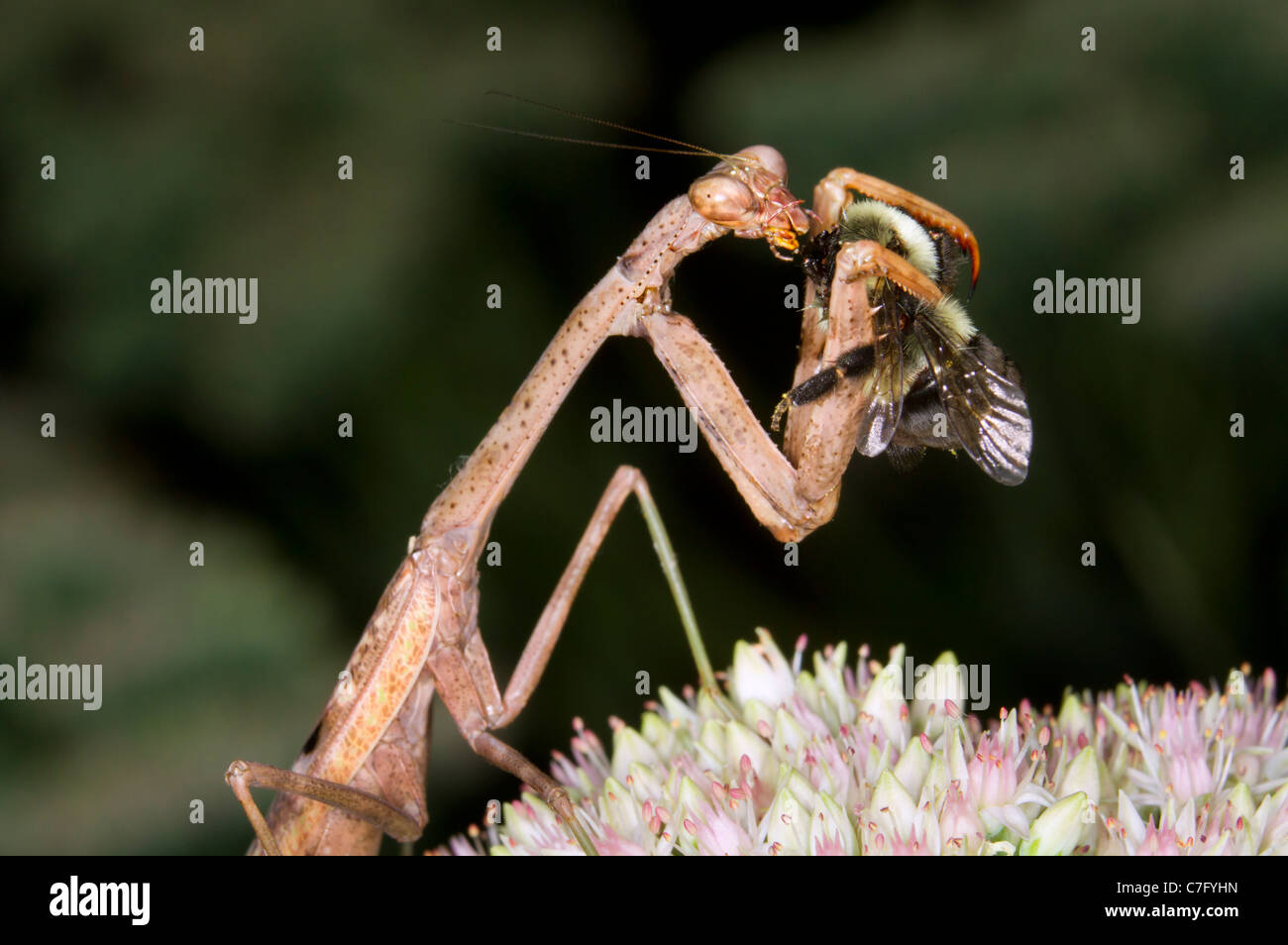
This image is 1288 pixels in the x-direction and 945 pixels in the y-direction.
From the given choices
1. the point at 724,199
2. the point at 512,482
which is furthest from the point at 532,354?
the point at 724,199

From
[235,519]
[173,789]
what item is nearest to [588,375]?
[235,519]

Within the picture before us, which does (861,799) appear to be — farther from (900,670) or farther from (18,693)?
(18,693)

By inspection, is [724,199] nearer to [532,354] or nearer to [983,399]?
[983,399]
